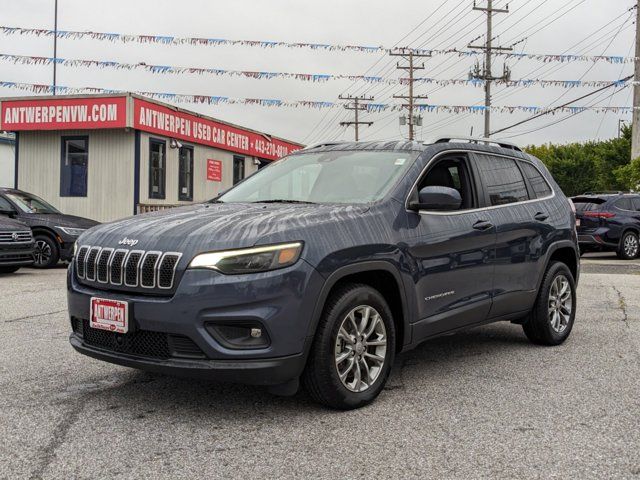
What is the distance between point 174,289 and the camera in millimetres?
3656

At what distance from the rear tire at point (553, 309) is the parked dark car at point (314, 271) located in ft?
1.35

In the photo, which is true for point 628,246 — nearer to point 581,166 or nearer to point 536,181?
point 536,181

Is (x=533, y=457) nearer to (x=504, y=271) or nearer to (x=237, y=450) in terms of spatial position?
(x=237, y=450)

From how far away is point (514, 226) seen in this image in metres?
5.46

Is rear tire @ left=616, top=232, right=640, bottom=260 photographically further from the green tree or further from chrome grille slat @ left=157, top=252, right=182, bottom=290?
the green tree

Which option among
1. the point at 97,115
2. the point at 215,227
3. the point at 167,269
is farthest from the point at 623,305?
the point at 97,115

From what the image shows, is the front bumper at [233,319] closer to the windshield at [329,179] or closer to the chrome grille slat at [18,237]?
the windshield at [329,179]

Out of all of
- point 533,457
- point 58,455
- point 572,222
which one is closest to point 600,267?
point 572,222

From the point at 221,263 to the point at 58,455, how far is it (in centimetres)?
121

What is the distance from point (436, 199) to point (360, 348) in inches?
43.1

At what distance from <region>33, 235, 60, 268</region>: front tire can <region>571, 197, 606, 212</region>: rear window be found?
11.8 metres

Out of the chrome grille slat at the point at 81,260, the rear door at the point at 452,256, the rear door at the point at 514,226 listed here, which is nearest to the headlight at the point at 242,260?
the chrome grille slat at the point at 81,260

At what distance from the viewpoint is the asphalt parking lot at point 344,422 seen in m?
3.22

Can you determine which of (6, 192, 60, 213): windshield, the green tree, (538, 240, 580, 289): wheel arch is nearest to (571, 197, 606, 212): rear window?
(538, 240, 580, 289): wheel arch
